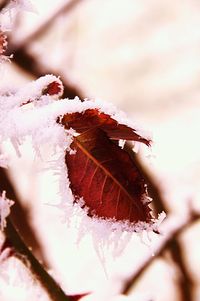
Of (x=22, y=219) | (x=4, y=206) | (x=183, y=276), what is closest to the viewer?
(x=4, y=206)

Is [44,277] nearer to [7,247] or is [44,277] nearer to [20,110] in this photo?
[7,247]

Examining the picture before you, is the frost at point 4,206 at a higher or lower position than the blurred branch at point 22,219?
higher

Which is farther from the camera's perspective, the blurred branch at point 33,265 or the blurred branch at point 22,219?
the blurred branch at point 22,219

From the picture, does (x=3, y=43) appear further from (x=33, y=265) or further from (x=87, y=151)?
(x=33, y=265)

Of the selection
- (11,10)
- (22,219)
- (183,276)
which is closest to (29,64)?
(22,219)

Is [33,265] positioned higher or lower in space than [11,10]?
lower

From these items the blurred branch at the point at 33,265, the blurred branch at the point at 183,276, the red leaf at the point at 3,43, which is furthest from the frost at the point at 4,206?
the blurred branch at the point at 183,276

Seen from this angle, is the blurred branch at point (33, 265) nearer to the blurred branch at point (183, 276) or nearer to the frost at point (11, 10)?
the frost at point (11, 10)
